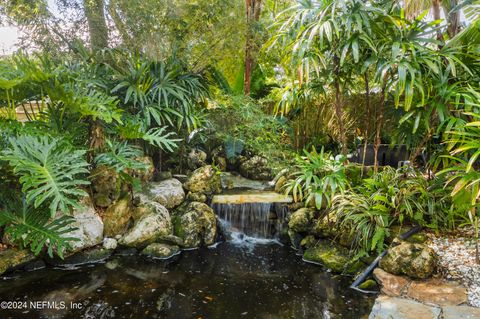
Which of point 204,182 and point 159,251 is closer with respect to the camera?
point 159,251

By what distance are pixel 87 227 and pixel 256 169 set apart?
10.5ft

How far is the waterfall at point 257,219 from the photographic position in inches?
188

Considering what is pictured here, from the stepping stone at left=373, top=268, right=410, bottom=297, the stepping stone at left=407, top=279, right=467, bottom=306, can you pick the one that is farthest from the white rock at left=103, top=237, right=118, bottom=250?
the stepping stone at left=407, top=279, right=467, bottom=306

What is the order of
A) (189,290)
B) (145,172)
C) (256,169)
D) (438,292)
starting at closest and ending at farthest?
(438,292) → (189,290) → (145,172) → (256,169)

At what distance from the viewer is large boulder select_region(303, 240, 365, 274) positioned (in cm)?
363

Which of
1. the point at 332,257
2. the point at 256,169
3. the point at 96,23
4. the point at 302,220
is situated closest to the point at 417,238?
the point at 332,257

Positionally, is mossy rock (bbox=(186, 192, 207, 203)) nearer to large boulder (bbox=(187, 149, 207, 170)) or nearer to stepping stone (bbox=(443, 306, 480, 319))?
large boulder (bbox=(187, 149, 207, 170))

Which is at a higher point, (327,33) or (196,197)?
(327,33)

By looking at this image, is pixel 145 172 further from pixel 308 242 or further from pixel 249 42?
pixel 249 42

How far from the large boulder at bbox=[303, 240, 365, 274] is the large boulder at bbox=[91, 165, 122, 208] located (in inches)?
103

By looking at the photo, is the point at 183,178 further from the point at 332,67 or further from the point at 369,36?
A: the point at 369,36

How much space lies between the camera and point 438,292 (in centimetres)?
277

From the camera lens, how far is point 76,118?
12.8 feet

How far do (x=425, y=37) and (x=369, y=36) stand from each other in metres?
0.58
